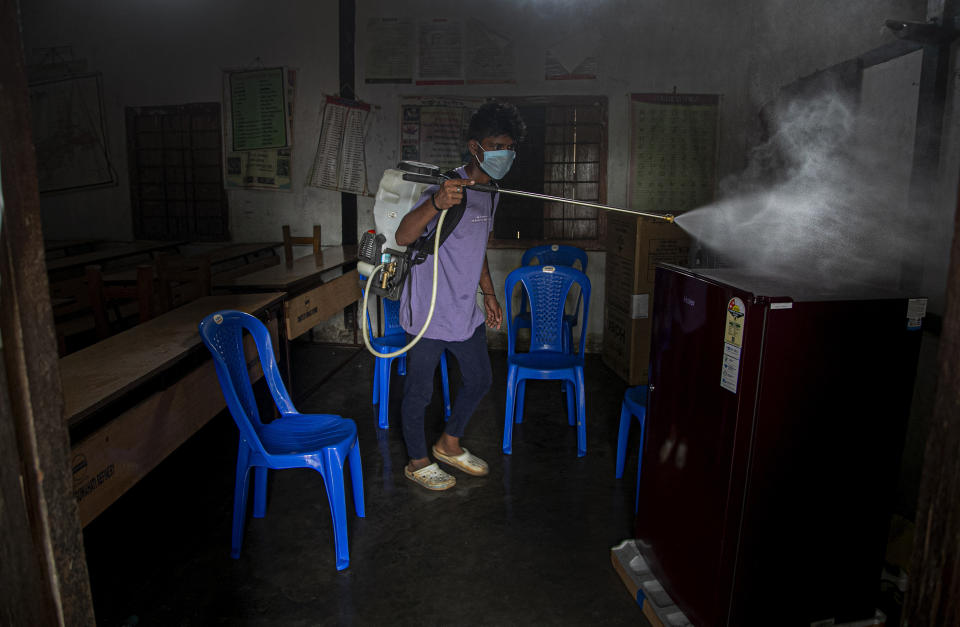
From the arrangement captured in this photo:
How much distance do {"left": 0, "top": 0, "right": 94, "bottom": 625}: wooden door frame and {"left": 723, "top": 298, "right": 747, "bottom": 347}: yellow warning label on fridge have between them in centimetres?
141

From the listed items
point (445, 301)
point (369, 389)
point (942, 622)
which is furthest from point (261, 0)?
point (942, 622)

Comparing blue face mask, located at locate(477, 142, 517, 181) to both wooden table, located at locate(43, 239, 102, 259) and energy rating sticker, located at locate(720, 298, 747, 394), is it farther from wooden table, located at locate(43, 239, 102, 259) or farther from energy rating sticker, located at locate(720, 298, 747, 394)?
wooden table, located at locate(43, 239, 102, 259)

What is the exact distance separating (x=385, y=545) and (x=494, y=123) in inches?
68.8

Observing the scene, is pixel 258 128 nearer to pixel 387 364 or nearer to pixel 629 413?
pixel 387 364

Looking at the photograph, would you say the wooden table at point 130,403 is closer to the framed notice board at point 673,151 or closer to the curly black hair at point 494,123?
the curly black hair at point 494,123

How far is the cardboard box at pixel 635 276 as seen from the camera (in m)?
4.10

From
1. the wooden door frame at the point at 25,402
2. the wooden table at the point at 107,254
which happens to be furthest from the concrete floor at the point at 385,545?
the wooden table at the point at 107,254

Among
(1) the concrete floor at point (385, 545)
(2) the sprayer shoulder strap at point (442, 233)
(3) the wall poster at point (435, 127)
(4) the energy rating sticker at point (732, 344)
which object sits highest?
(3) the wall poster at point (435, 127)

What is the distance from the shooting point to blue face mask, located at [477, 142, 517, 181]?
241cm

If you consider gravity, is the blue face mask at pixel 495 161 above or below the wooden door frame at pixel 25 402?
above

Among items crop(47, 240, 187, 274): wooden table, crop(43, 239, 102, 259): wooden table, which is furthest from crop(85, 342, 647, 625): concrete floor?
crop(43, 239, 102, 259): wooden table

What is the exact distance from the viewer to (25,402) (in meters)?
0.77

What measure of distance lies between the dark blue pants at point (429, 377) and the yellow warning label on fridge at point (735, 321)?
4.12 ft

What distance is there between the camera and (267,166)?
533 centimetres
